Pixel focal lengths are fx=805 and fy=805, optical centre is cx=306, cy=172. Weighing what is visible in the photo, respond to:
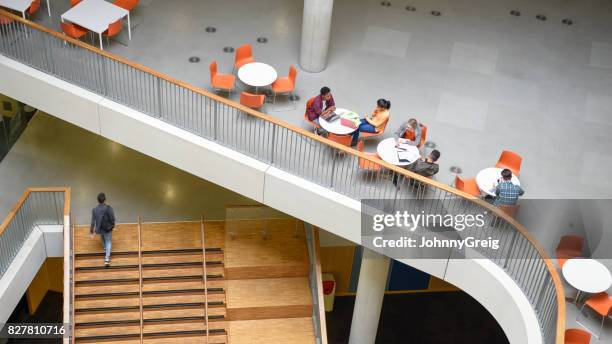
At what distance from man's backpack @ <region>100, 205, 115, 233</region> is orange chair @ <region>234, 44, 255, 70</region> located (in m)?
4.12

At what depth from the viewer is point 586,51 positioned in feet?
64.2

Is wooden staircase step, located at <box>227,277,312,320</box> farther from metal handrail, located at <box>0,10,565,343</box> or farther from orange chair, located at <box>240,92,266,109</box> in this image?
orange chair, located at <box>240,92,266,109</box>

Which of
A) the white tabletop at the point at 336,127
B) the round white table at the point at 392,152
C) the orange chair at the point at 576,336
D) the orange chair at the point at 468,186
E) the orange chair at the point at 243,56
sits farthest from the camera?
the orange chair at the point at 243,56

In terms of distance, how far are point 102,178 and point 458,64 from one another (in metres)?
9.09

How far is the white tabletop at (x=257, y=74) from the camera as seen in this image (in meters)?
16.4

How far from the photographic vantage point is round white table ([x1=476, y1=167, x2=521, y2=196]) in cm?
1459

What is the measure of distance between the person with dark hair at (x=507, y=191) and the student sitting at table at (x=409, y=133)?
184 centimetres

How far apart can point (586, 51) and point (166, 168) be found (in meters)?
10.9

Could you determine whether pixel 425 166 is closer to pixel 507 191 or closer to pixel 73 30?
pixel 507 191

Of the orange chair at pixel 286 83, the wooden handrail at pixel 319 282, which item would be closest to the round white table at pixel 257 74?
the orange chair at pixel 286 83

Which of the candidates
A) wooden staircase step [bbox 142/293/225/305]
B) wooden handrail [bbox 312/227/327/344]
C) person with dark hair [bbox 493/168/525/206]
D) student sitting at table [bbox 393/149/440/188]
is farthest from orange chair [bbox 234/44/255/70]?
person with dark hair [bbox 493/168/525/206]

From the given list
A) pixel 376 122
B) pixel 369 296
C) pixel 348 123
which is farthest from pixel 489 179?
pixel 369 296

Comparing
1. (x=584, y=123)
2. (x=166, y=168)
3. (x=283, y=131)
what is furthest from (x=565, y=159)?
(x=166, y=168)

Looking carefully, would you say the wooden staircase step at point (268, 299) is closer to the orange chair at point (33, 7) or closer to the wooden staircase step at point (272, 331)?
the wooden staircase step at point (272, 331)
